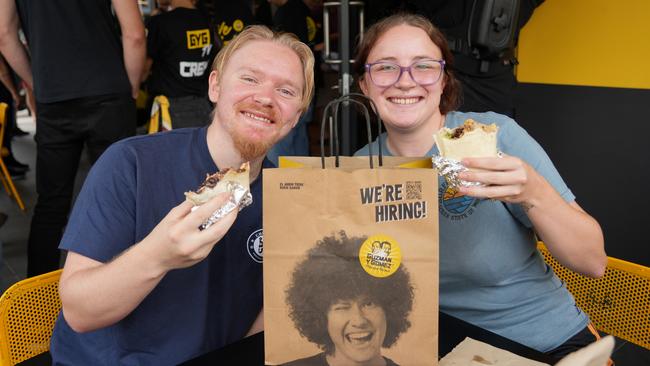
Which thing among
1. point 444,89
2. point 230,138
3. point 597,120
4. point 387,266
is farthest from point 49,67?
point 597,120

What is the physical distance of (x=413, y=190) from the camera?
1.01 m

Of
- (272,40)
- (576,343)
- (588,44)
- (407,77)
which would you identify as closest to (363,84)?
(407,77)

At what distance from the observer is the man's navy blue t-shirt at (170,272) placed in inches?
48.6

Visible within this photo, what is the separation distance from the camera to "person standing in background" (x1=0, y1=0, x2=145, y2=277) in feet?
8.55

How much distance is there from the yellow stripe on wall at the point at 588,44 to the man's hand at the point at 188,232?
2.61 m

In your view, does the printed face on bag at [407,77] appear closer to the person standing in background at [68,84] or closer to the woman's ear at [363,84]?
the woman's ear at [363,84]

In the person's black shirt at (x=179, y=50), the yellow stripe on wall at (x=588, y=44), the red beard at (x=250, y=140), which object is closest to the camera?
the red beard at (x=250, y=140)

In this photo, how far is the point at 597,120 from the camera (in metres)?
3.03

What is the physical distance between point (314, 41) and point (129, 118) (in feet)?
8.07

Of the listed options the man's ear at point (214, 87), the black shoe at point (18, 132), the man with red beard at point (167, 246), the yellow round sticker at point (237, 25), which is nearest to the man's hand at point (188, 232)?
the man with red beard at point (167, 246)

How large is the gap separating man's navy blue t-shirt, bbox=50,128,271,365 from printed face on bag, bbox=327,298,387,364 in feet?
1.36

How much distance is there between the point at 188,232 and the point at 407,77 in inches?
31.5

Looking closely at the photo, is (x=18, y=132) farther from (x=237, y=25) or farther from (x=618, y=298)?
(x=618, y=298)

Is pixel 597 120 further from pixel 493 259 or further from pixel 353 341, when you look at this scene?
pixel 353 341
